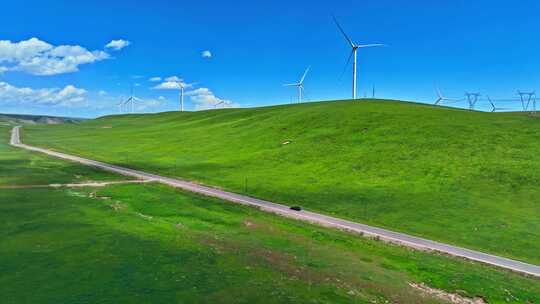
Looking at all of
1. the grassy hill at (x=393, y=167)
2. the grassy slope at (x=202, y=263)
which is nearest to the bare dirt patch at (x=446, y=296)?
the grassy slope at (x=202, y=263)

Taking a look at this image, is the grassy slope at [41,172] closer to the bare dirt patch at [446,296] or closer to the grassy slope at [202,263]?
the grassy slope at [202,263]

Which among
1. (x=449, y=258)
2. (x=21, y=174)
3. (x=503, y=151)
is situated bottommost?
(x=449, y=258)

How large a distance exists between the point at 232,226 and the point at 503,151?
59.1 metres

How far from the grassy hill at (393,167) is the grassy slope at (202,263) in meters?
11.5

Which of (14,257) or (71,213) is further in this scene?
(71,213)

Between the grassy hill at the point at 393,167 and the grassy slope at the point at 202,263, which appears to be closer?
the grassy slope at the point at 202,263

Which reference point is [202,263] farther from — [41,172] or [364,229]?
[41,172]

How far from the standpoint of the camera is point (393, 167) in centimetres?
7706

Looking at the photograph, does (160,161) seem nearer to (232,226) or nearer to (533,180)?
(232,226)

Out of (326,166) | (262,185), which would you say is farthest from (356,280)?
(326,166)

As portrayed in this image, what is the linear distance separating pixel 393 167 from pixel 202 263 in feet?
175

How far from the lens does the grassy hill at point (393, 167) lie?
51.2 m

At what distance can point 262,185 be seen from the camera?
71812mm

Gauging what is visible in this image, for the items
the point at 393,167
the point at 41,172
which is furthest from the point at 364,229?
the point at 41,172
